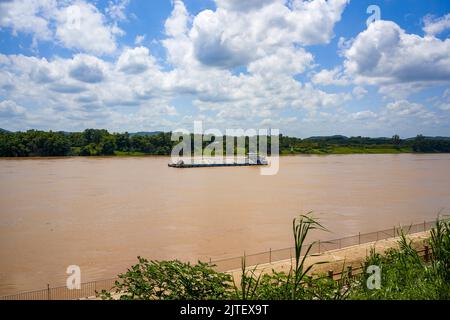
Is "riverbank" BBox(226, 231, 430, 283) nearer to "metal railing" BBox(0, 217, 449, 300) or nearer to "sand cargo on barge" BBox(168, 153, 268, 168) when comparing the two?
"metal railing" BBox(0, 217, 449, 300)

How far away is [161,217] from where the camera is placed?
115ft

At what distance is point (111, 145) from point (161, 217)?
339 feet

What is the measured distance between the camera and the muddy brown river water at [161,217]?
23.1 m

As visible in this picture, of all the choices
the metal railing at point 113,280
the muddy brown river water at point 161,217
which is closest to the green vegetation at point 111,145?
the muddy brown river water at point 161,217

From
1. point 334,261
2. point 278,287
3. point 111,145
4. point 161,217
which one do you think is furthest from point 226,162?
point 278,287

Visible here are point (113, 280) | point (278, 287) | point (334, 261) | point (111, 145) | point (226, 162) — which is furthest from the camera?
point (111, 145)

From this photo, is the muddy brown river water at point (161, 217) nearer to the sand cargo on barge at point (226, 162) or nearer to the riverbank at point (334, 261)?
the riverbank at point (334, 261)

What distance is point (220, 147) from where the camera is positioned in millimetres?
149875

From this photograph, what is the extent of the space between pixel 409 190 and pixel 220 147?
99.6 meters

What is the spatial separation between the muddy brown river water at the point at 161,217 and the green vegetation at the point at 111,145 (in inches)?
2324

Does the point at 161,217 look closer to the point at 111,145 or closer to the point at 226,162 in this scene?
the point at 226,162

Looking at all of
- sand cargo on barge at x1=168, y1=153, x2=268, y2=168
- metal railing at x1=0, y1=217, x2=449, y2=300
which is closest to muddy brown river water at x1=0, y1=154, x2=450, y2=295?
metal railing at x1=0, y1=217, x2=449, y2=300

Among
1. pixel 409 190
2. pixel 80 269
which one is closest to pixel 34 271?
pixel 80 269
